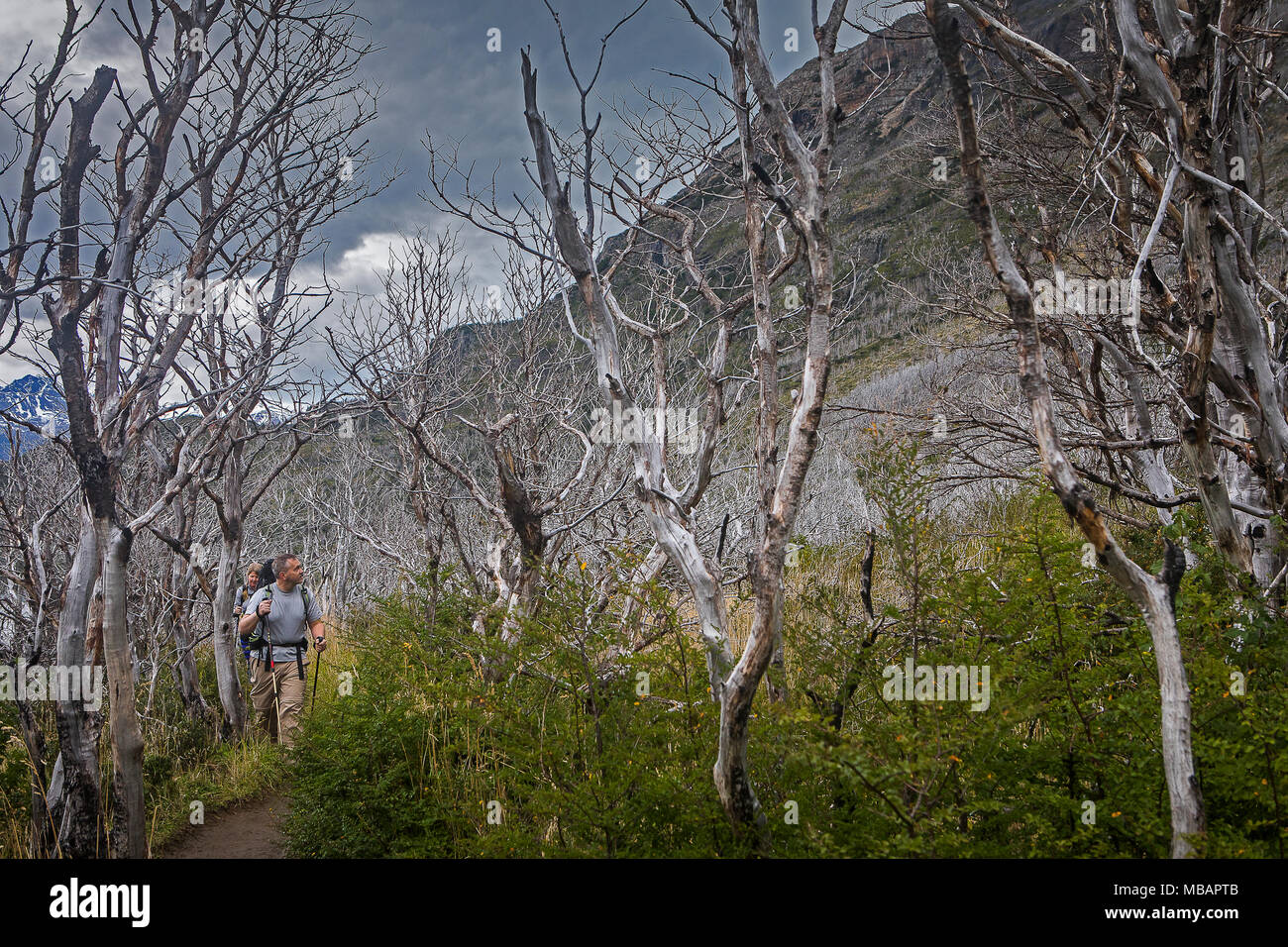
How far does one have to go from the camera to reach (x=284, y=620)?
679cm

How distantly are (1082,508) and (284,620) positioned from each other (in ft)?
22.2

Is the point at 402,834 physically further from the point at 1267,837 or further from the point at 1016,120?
the point at 1016,120

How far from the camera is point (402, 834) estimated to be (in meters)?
4.17

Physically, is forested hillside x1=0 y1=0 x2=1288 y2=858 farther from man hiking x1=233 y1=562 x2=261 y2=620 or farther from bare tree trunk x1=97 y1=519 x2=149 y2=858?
man hiking x1=233 y1=562 x2=261 y2=620

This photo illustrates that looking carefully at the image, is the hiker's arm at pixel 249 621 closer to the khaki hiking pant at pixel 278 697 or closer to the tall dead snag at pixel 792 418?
the khaki hiking pant at pixel 278 697

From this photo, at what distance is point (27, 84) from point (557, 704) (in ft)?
13.7

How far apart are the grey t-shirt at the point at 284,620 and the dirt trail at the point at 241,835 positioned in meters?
1.31

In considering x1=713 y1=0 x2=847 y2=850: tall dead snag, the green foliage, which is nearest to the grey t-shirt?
the green foliage

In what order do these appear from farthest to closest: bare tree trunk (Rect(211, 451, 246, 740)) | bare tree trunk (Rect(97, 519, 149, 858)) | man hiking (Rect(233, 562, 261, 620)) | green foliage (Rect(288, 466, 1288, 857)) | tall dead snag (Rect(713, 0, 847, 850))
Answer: man hiking (Rect(233, 562, 261, 620))
bare tree trunk (Rect(211, 451, 246, 740))
bare tree trunk (Rect(97, 519, 149, 858))
tall dead snag (Rect(713, 0, 847, 850))
green foliage (Rect(288, 466, 1288, 857))

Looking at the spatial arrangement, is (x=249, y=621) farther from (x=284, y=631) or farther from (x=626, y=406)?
(x=626, y=406)

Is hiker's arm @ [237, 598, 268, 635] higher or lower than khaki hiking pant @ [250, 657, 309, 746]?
higher

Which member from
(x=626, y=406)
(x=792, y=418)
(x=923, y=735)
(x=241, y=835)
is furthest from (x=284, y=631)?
(x=923, y=735)

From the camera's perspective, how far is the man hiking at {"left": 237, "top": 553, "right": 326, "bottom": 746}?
673 centimetres
